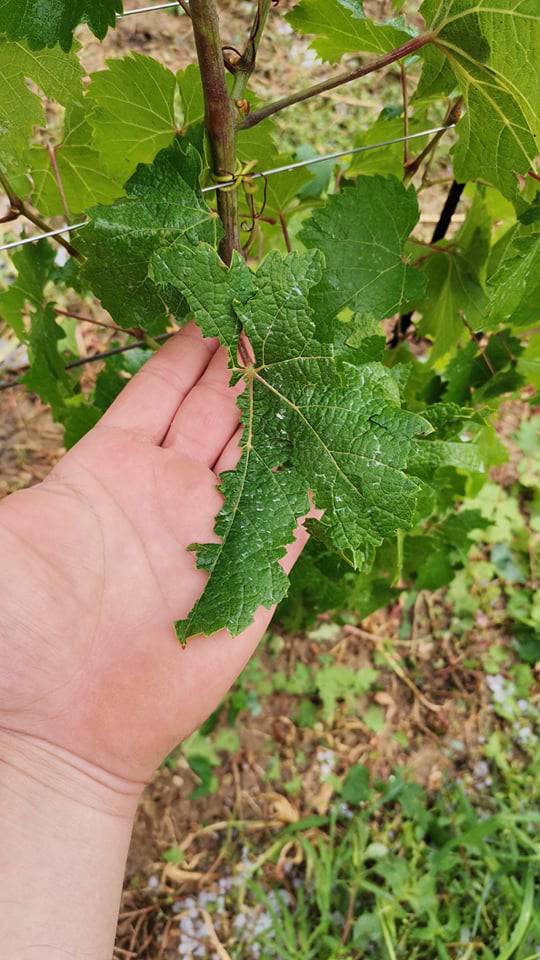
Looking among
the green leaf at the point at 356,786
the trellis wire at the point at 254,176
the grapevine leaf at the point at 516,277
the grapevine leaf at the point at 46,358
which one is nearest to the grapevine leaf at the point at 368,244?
the trellis wire at the point at 254,176

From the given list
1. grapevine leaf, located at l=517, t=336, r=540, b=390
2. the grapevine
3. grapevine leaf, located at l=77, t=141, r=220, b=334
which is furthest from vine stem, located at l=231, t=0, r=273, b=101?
grapevine leaf, located at l=517, t=336, r=540, b=390

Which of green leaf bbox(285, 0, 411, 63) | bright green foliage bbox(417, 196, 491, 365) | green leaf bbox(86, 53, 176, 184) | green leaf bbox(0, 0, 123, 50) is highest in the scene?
green leaf bbox(285, 0, 411, 63)

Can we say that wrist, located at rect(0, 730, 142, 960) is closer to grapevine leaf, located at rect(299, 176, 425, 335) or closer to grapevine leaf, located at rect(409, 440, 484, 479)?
grapevine leaf, located at rect(409, 440, 484, 479)

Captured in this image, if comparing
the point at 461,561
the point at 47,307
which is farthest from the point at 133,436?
the point at 461,561

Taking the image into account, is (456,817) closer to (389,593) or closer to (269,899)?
(269,899)

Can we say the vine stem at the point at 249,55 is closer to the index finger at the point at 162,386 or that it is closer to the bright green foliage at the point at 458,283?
the index finger at the point at 162,386

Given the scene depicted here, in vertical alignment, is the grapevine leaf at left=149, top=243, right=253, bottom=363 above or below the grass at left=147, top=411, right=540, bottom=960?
above
